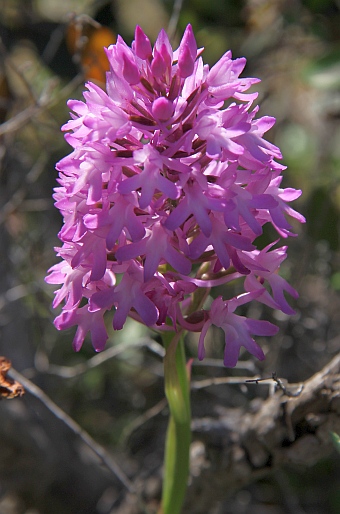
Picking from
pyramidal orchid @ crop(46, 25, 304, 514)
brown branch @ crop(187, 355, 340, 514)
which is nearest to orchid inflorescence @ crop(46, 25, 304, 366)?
pyramidal orchid @ crop(46, 25, 304, 514)

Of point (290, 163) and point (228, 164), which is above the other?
point (228, 164)

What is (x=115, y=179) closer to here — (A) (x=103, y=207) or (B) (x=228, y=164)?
(A) (x=103, y=207)

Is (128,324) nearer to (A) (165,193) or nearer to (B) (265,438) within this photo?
(B) (265,438)

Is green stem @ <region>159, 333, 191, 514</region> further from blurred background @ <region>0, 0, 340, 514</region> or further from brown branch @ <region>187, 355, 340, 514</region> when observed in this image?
blurred background @ <region>0, 0, 340, 514</region>

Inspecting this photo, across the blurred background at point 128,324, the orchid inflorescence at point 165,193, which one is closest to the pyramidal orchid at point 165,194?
the orchid inflorescence at point 165,193

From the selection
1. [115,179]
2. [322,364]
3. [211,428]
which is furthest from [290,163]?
[115,179]

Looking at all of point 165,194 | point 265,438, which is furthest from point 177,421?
point 165,194

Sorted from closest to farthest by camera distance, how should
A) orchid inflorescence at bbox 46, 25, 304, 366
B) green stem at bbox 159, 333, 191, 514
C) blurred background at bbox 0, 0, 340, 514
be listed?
orchid inflorescence at bbox 46, 25, 304, 366 < green stem at bbox 159, 333, 191, 514 < blurred background at bbox 0, 0, 340, 514
